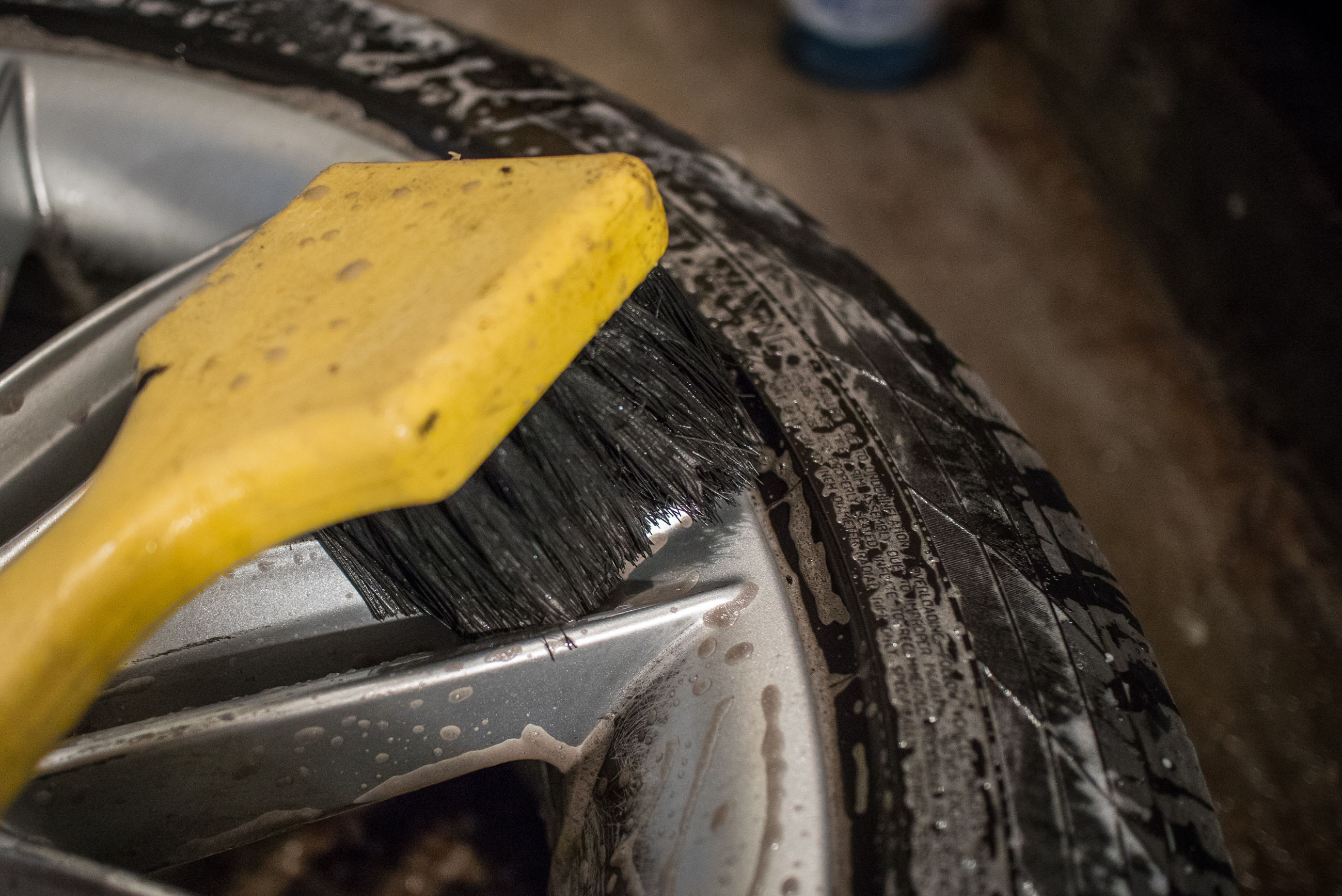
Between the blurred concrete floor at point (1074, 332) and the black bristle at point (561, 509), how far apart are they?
11.2 inches

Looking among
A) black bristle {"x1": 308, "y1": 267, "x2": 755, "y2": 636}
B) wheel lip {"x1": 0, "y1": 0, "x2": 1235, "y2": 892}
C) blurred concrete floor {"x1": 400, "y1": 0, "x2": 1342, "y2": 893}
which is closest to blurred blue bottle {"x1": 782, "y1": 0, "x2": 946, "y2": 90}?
blurred concrete floor {"x1": 400, "y1": 0, "x2": 1342, "y2": 893}

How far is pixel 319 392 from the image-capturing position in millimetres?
466

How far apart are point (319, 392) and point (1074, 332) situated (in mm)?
1525

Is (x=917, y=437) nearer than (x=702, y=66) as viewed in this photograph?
Yes

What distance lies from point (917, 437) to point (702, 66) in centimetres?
192

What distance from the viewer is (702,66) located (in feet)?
7.37

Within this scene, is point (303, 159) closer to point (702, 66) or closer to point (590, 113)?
point (590, 113)

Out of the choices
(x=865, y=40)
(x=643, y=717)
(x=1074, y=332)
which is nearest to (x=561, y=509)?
(x=643, y=717)

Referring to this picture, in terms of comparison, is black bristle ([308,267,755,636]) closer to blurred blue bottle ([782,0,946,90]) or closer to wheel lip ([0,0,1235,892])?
wheel lip ([0,0,1235,892])

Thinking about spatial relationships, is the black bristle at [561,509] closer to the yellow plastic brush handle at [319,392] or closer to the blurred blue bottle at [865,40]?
the yellow plastic brush handle at [319,392]

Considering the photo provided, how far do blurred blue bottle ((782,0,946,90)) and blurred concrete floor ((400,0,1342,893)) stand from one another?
5 centimetres

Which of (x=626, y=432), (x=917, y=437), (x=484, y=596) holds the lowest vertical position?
(x=484, y=596)

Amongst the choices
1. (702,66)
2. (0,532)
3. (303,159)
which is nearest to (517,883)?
(0,532)

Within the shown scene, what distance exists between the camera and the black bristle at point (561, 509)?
0.57 metres
